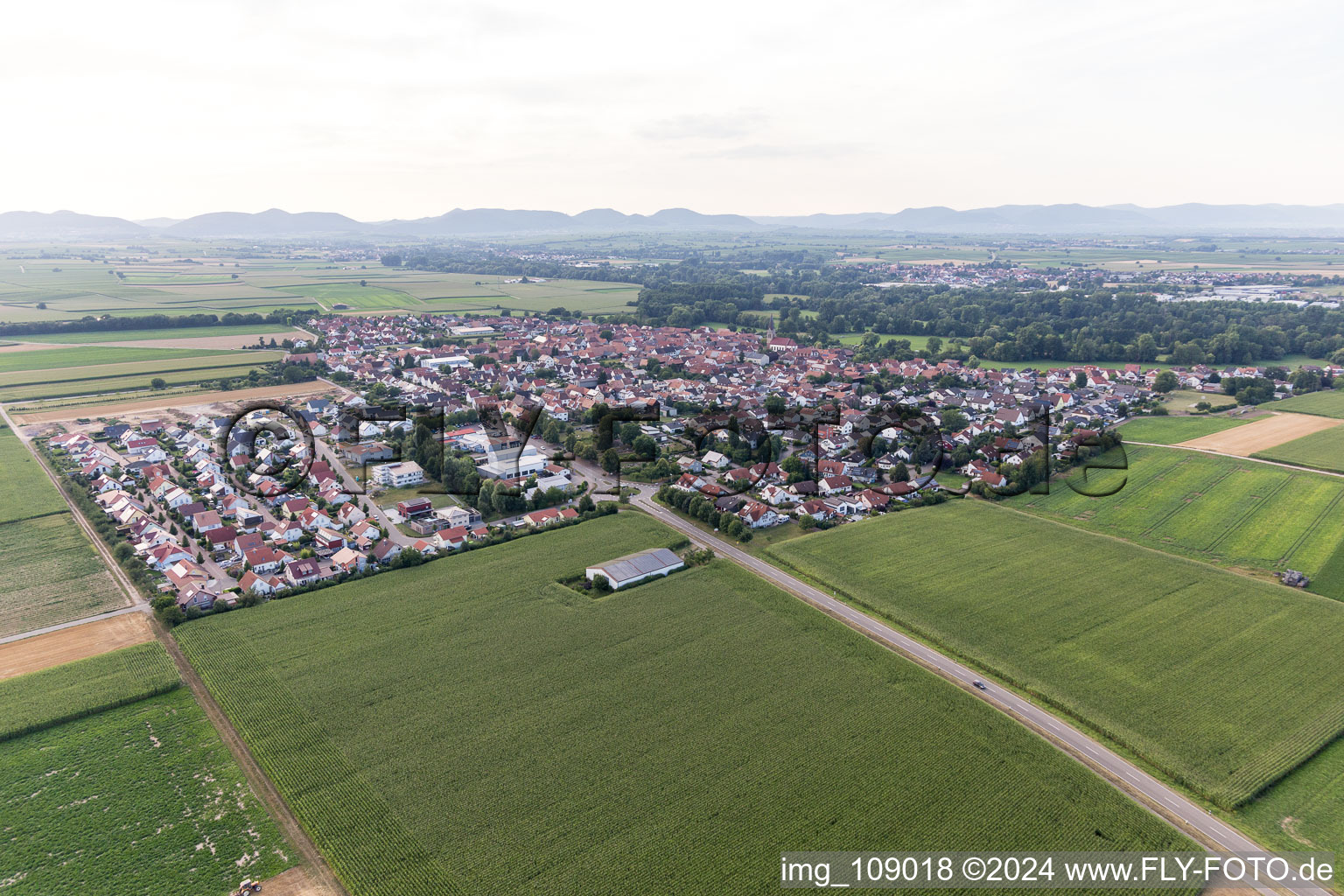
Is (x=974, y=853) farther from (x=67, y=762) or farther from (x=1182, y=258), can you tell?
(x=1182, y=258)

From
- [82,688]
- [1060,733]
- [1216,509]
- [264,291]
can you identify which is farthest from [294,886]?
[264,291]

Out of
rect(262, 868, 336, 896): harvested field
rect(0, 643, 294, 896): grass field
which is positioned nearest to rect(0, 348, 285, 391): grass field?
rect(0, 643, 294, 896): grass field

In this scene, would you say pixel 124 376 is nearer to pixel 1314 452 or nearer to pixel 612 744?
pixel 612 744

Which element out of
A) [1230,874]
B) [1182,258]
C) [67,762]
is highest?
[1182,258]

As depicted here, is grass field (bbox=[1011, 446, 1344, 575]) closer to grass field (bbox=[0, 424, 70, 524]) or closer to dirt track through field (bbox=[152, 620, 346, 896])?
dirt track through field (bbox=[152, 620, 346, 896])

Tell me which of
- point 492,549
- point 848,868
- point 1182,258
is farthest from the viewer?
point 1182,258

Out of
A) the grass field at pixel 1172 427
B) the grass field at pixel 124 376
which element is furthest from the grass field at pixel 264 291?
the grass field at pixel 1172 427

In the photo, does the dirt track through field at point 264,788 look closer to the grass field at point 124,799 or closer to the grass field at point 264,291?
the grass field at point 124,799

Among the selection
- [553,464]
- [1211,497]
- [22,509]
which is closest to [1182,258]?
[1211,497]
